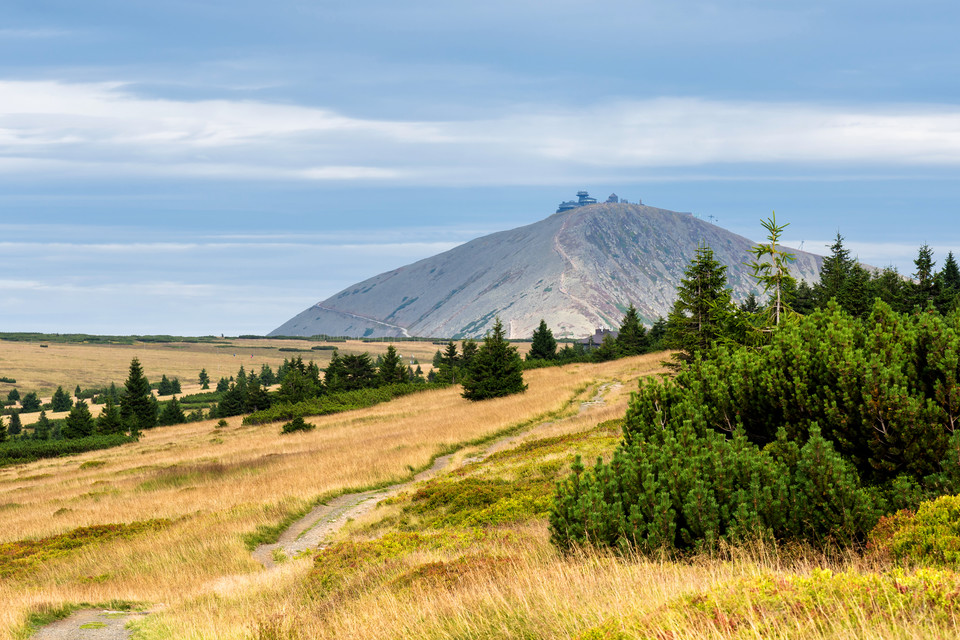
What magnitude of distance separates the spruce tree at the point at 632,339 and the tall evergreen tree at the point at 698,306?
43889 mm

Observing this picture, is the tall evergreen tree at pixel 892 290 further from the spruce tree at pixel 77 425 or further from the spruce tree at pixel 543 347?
the spruce tree at pixel 77 425

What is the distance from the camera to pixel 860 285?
5453cm

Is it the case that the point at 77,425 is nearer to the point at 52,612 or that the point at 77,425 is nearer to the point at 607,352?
the point at 607,352

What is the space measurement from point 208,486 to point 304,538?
12079 millimetres

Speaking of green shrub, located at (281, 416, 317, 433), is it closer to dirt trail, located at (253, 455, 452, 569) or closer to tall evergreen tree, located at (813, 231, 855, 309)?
dirt trail, located at (253, 455, 452, 569)

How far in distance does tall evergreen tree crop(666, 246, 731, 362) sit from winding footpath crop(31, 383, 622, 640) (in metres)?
7.23

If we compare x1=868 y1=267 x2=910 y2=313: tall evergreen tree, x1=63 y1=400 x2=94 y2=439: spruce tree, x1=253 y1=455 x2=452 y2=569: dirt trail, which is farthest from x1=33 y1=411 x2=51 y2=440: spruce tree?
x1=868 y1=267 x2=910 y2=313: tall evergreen tree

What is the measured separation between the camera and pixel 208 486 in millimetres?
25734

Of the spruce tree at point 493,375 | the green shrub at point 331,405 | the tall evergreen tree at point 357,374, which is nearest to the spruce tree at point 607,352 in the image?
the green shrub at point 331,405

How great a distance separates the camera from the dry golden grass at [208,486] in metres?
12.5

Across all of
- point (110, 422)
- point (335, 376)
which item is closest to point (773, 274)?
point (335, 376)

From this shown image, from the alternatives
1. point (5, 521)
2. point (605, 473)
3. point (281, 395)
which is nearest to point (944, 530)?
point (605, 473)

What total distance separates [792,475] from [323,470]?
18919 millimetres

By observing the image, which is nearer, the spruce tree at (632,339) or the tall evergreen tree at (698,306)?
the tall evergreen tree at (698,306)
